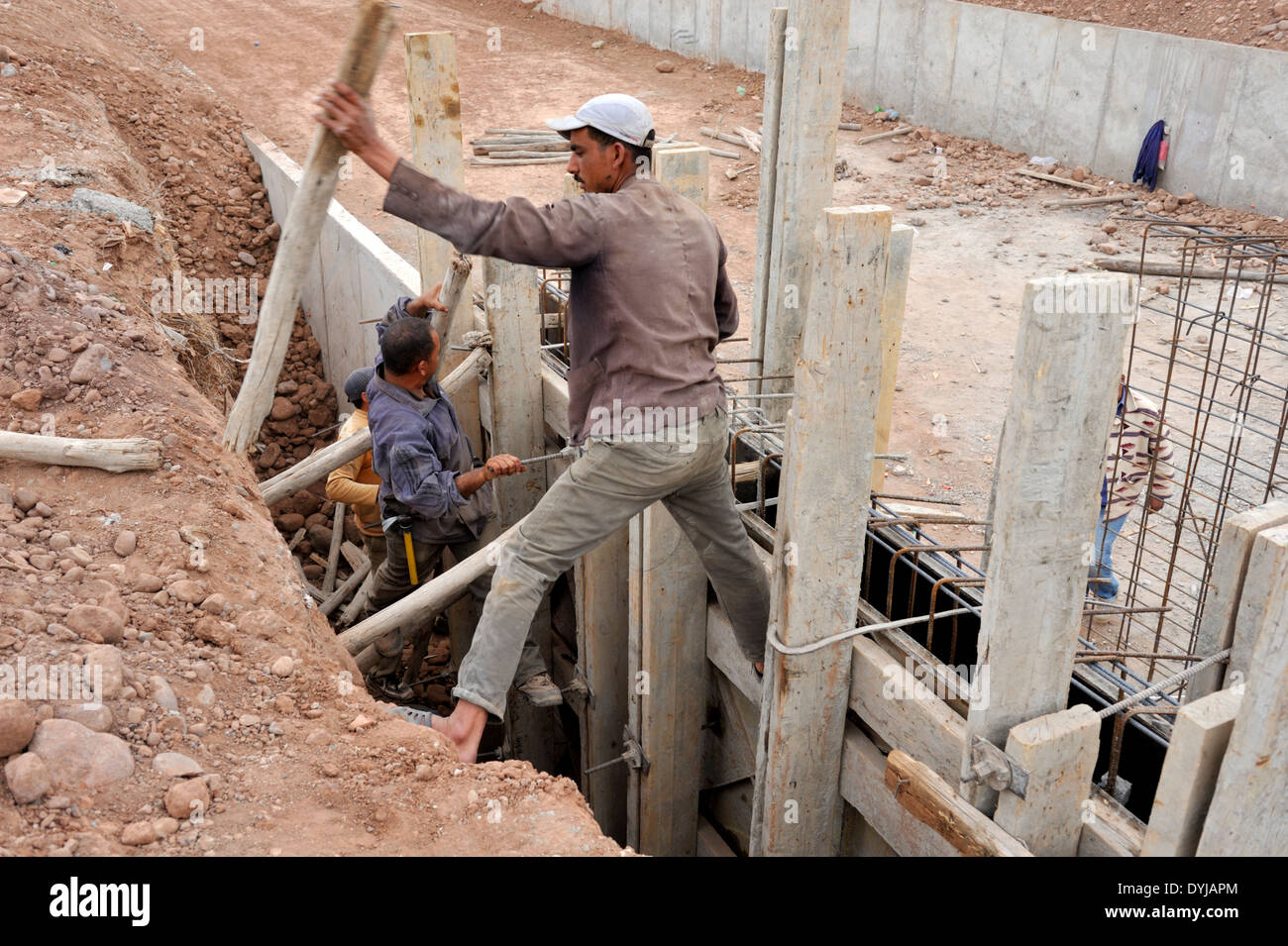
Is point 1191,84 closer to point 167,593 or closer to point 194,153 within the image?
point 194,153

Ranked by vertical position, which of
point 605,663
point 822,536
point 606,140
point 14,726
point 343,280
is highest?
point 606,140

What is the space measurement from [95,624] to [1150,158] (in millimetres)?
11991

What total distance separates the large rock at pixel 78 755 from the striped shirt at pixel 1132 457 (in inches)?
176

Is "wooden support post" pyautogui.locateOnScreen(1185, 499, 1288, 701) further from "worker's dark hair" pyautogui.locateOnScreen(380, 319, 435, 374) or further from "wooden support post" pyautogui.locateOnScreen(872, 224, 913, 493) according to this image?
"worker's dark hair" pyautogui.locateOnScreen(380, 319, 435, 374)

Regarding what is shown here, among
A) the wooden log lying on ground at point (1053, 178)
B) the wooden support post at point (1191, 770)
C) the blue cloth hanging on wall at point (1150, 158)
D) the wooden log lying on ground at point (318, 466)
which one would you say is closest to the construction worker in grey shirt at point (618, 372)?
the wooden support post at point (1191, 770)

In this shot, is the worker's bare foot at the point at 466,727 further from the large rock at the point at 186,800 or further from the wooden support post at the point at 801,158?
the wooden support post at the point at 801,158

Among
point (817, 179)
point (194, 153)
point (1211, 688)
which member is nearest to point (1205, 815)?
point (1211, 688)

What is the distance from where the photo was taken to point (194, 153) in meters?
11.0

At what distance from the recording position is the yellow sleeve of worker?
19.8 ft

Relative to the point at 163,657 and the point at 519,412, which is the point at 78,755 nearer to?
the point at 163,657

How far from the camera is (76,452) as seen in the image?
4.09 metres

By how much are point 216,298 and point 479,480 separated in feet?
19.1

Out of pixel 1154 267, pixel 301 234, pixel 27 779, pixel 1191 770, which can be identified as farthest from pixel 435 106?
pixel 1154 267

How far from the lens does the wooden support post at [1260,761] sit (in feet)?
8.30
